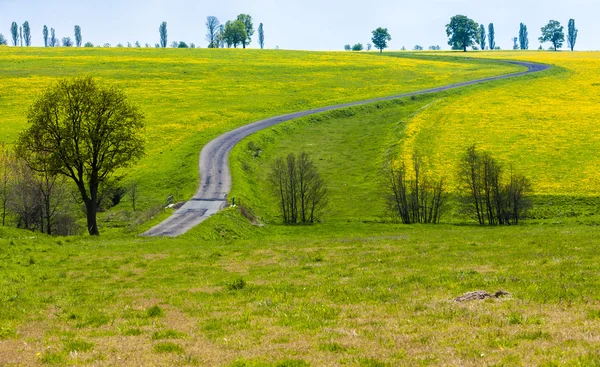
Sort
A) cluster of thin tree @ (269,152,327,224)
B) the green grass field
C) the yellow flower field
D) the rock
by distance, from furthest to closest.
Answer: the yellow flower field, cluster of thin tree @ (269,152,327,224), the rock, the green grass field

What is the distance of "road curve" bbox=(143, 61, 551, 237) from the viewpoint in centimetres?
5721

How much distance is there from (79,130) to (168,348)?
1841 inches

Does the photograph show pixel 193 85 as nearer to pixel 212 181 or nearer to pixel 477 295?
pixel 212 181

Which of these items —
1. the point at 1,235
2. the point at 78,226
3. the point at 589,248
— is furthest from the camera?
the point at 78,226

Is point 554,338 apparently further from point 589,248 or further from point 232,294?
point 589,248

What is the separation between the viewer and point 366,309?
A: 17875mm

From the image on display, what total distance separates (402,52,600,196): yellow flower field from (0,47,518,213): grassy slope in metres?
23.7

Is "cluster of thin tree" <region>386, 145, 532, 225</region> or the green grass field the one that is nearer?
the green grass field

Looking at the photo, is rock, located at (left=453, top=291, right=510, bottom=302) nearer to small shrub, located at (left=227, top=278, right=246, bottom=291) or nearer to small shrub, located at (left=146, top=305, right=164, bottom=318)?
small shrub, located at (left=227, top=278, right=246, bottom=291)

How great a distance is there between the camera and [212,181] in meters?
78.4

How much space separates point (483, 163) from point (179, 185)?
42.0 m

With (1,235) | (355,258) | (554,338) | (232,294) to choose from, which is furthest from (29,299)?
(1,235)

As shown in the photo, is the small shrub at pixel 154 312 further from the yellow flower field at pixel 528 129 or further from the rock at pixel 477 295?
the yellow flower field at pixel 528 129

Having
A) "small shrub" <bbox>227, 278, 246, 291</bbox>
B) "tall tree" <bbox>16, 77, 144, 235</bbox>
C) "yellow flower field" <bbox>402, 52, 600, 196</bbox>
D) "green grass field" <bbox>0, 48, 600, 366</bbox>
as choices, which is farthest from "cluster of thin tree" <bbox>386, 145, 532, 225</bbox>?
"small shrub" <bbox>227, 278, 246, 291</bbox>
